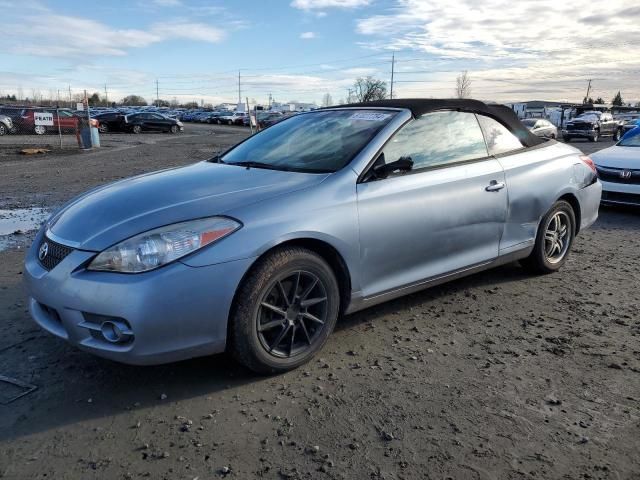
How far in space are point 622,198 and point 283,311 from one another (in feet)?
24.2

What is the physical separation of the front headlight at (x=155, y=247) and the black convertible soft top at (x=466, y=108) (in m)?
1.95

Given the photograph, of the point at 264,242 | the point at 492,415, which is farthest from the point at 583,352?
the point at 264,242

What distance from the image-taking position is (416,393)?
3.11 meters

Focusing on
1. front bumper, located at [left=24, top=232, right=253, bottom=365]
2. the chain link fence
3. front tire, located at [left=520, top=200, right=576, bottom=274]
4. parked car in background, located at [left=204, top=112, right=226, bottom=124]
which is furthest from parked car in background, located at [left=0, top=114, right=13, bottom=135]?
parked car in background, located at [left=204, top=112, right=226, bottom=124]

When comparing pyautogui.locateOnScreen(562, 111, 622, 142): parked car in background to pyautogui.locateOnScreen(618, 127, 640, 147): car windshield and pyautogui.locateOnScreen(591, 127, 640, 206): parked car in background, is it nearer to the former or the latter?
pyautogui.locateOnScreen(618, 127, 640, 147): car windshield

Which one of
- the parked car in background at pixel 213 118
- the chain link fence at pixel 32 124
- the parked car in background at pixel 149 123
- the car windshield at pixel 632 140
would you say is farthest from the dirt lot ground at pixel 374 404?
the parked car in background at pixel 213 118

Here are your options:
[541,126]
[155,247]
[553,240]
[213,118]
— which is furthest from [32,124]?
[213,118]

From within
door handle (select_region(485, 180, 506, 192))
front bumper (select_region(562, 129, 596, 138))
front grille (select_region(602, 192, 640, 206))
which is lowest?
front grille (select_region(602, 192, 640, 206))

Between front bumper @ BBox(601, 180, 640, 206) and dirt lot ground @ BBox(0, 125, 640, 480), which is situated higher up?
front bumper @ BBox(601, 180, 640, 206)

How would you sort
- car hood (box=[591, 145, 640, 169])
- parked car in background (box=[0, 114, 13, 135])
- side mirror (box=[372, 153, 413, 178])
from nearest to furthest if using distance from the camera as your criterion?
side mirror (box=[372, 153, 413, 178]), car hood (box=[591, 145, 640, 169]), parked car in background (box=[0, 114, 13, 135])

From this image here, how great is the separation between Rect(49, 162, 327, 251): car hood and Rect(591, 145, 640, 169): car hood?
6916 millimetres

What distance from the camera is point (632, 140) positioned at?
390 inches

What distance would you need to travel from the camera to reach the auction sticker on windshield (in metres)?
4.04

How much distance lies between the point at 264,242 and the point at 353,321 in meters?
1.37
